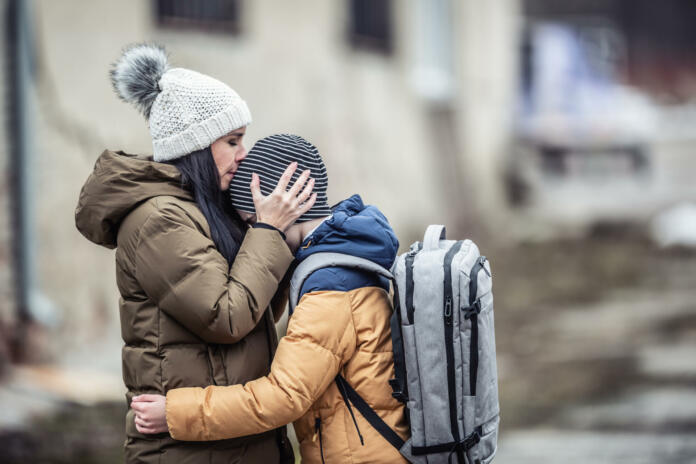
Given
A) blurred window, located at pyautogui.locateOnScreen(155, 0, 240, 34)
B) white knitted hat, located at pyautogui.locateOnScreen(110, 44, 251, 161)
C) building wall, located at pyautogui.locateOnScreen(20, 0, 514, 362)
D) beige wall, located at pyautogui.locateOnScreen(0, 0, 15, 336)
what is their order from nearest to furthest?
white knitted hat, located at pyautogui.locateOnScreen(110, 44, 251, 161), beige wall, located at pyautogui.locateOnScreen(0, 0, 15, 336), building wall, located at pyautogui.locateOnScreen(20, 0, 514, 362), blurred window, located at pyautogui.locateOnScreen(155, 0, 240, 34)

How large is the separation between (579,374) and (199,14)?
152 inches

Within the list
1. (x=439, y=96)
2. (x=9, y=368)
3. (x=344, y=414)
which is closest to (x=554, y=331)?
(x=439, y=96)

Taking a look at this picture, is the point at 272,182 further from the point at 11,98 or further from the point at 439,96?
the point at 439,96

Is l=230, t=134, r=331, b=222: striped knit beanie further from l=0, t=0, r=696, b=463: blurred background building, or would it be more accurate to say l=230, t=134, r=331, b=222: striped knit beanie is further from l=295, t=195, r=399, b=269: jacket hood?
l=0, t=0, r=696, b=463: blurred background building

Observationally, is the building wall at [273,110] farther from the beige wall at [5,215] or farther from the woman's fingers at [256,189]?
the woman's fingers at [256,189]

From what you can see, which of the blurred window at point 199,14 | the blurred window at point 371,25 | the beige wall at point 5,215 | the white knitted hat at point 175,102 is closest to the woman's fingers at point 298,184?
the white knitted hat at point 175,102

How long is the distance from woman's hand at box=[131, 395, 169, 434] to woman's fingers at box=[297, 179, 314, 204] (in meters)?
0.57

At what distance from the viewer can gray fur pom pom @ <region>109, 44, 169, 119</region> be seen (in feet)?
7.09

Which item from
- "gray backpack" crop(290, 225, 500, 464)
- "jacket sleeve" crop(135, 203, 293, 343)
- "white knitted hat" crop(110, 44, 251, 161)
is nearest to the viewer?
"jacket sleeve" crop(135, 203, 293, 343)

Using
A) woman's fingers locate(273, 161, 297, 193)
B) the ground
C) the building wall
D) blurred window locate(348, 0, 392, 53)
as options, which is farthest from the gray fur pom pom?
blurred window locate(348, 0, 392, 53)

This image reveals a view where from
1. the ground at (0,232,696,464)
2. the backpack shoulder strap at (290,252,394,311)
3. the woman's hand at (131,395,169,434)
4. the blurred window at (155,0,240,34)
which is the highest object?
the blurred window at (155,0,240,34)

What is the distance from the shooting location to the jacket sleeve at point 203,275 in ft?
6.29

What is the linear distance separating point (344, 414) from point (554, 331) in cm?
594

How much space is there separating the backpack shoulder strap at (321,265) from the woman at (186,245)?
0.16 ft
